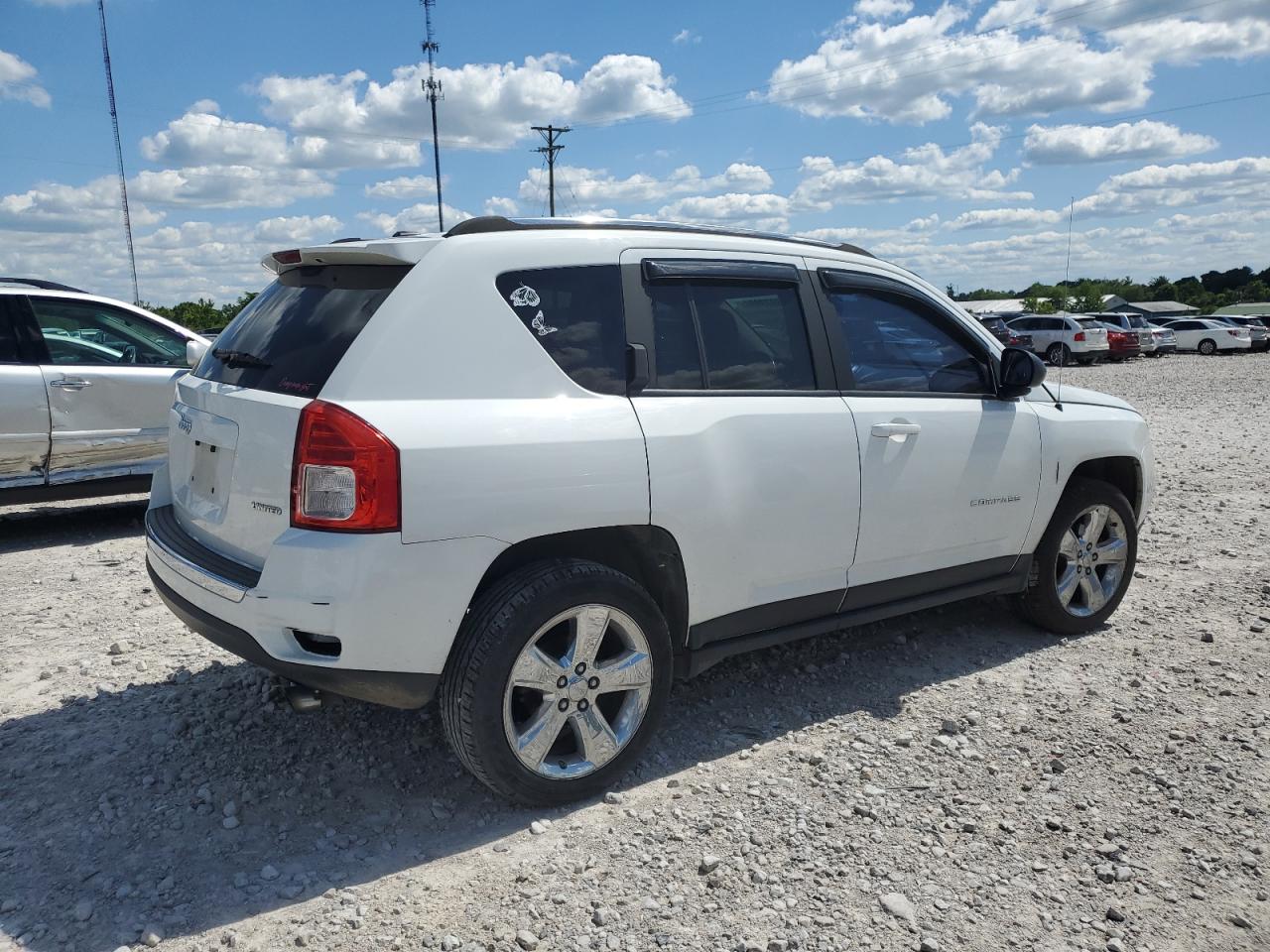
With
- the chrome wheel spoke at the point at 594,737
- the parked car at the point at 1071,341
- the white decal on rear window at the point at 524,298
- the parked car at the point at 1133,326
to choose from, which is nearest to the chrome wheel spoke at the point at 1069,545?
the chrome wheel spoke at the point at 594,737

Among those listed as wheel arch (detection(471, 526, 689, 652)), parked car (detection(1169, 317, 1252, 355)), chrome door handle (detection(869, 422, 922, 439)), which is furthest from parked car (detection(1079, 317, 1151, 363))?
wheel arch (detection(471, 526, 689, 652))

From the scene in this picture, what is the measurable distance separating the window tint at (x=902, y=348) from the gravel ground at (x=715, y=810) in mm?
1351

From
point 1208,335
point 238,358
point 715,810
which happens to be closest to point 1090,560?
point 715,810

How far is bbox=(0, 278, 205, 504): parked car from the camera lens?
22.8 feet

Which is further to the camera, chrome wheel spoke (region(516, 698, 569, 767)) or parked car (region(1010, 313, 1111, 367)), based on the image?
parked car (region(1010, 313, 1111, 367))

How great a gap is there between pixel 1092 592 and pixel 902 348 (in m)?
1.85

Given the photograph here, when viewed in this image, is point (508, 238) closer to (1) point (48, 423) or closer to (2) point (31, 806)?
(2) point (31, 806)

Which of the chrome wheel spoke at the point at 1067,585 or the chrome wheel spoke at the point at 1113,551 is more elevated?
the chrome wheel spoke at the point at 1113,551

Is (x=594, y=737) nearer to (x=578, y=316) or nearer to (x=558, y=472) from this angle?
(x=558, y=472)

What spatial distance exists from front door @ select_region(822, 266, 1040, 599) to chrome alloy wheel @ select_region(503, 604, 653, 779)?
112cm

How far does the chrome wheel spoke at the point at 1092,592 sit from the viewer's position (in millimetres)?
5071

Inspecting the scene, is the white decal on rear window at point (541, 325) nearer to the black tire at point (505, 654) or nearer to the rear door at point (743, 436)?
the rear door at point (743, 436)

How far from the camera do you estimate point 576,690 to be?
3285mm

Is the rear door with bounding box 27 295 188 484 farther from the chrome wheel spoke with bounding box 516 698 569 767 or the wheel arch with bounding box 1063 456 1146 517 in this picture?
the wheel arch with bounding box 1063 456 1146 517
